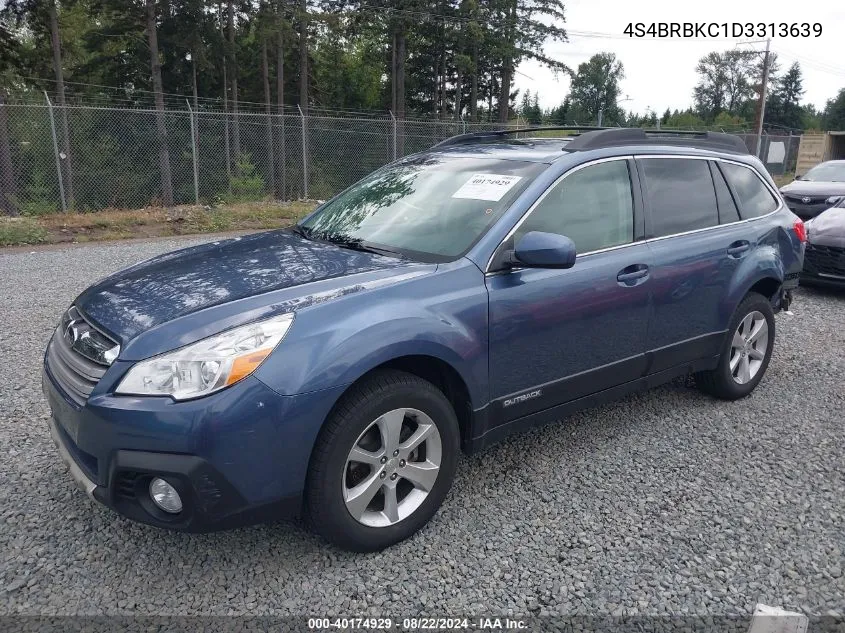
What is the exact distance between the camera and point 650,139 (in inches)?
164

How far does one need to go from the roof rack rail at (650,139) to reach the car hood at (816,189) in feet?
22.4

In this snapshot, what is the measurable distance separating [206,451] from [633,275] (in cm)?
240

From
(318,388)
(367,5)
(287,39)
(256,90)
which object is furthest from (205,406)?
(256,90)

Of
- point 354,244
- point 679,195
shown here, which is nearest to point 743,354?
point 679,195

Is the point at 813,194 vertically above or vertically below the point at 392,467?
above

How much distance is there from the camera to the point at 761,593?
262 cm

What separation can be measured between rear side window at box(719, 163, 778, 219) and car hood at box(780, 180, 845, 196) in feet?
21.9

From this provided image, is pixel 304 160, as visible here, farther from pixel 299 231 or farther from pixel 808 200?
pixel 299 231

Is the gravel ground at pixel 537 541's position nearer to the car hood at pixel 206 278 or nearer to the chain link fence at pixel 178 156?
the car hood at pixel 206 278

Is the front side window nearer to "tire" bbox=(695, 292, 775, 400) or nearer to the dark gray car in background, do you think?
"tire" bbox=(695, 292, 775, 400)

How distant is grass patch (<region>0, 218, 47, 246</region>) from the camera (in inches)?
458

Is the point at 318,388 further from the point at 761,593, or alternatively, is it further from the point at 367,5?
the point at 367,5

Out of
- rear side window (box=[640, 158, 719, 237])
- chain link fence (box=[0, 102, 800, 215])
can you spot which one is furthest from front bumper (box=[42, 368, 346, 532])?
chain link fence (box=[0, 102, 800, 215])

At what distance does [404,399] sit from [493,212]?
1101 mm
